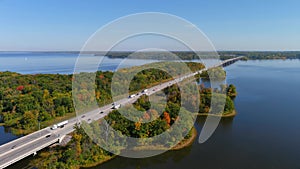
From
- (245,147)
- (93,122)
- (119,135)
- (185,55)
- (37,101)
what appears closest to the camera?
(119,135)

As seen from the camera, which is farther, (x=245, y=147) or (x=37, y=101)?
(x=37, y=101)

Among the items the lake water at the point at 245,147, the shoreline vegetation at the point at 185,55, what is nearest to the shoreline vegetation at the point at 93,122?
the lake water at the point at 245,147

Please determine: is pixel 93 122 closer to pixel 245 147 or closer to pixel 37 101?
pixel 37 101

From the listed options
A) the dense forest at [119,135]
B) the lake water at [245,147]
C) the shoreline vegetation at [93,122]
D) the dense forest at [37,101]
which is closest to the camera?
the dense forest at [119,135]

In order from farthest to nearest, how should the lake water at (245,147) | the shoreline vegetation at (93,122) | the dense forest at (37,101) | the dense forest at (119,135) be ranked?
the dense forest at (37,101)
the lake water at (245,147)
the shoreline vegetation at (93,122)
the dense forest at (119,135)

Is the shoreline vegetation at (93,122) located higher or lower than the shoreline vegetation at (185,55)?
lower

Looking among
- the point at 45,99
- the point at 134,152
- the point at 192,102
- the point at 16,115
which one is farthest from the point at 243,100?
the point at 16,115

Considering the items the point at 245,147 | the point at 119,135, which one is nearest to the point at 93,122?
the point at 119,135

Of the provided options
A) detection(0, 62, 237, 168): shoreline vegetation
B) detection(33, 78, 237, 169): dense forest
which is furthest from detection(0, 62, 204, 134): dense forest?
detection(33, 78, 237, 169): dense forest

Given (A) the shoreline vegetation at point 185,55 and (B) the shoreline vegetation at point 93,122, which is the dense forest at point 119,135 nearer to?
(B) the shoreline vegetation at point 93,122
